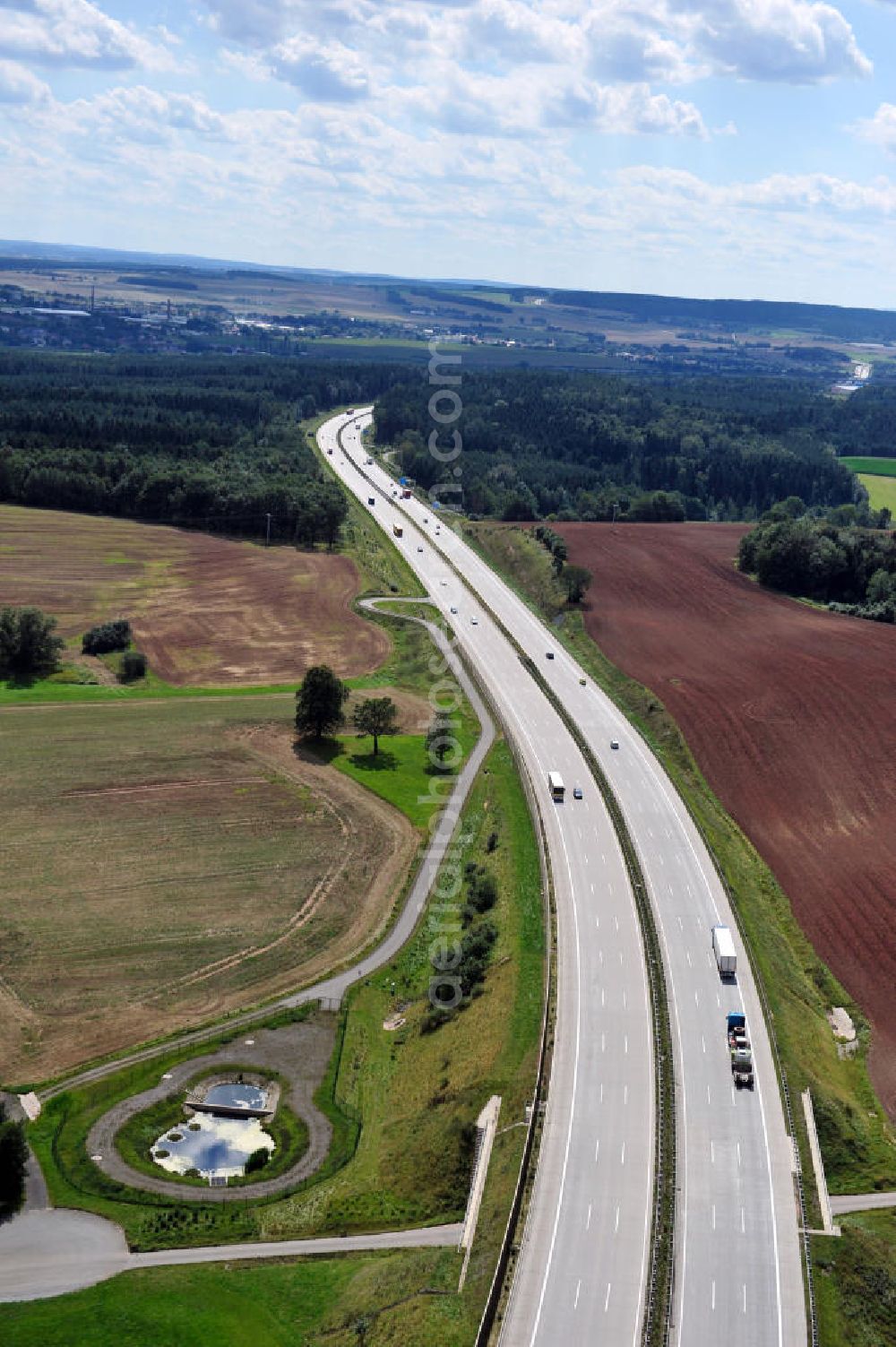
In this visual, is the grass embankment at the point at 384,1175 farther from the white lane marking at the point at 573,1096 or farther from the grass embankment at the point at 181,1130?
the white lane marking at the point at 573,1096

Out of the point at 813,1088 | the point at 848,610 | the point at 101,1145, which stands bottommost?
the point at 101,1145

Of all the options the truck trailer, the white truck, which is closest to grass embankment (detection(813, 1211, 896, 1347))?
the truck trailer

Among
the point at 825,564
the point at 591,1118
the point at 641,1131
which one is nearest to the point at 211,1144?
the point at 591,1118

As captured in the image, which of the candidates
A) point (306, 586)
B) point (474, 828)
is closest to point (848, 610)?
point (306, 586)

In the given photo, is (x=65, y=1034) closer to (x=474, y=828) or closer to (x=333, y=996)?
(x=333, y=996)

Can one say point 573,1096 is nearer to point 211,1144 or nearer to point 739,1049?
point 739,1049

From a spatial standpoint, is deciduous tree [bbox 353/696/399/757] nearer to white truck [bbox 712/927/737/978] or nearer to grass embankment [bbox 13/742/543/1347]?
grass embankment [bbox 13/742/543/1347]
